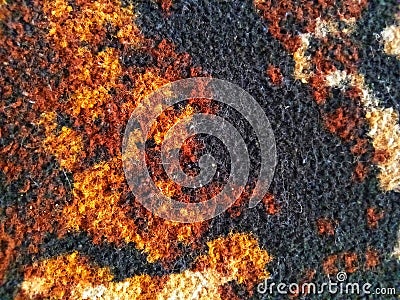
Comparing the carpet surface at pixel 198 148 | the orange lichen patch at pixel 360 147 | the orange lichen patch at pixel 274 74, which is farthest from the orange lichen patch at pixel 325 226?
the orange lichen patch at pixel 274 74

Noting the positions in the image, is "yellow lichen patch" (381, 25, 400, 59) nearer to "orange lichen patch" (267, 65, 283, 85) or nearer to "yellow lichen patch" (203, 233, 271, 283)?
"orange lichen patch" (267, 65, 283, 85)

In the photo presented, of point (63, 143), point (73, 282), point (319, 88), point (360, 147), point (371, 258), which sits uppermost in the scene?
point (319, 88)

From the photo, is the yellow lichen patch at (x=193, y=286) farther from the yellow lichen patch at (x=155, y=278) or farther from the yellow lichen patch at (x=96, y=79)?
the yellow lichen patch at (x=96, y=79)

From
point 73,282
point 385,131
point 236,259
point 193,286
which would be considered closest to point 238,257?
point 236,259

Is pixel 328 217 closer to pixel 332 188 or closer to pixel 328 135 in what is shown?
pixel 332 188

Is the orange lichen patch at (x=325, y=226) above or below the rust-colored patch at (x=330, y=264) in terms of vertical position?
above

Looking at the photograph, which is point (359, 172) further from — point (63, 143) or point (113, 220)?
point (63, 143)
